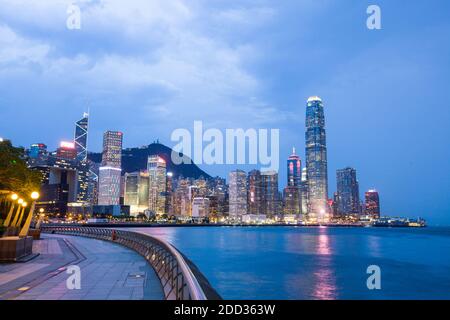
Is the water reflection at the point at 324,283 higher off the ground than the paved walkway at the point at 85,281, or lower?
lower

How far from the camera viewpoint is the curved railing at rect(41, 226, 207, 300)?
5.75 meters

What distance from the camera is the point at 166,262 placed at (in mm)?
11609

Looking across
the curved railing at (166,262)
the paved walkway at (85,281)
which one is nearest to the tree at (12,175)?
the paved walkway at (85,281)

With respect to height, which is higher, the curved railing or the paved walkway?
the curved railing

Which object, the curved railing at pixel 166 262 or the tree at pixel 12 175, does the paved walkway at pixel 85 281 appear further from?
the tree at pixel 12 175

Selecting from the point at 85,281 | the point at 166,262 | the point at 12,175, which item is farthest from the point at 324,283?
the point at 12,175

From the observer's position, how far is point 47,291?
9789 millimetres

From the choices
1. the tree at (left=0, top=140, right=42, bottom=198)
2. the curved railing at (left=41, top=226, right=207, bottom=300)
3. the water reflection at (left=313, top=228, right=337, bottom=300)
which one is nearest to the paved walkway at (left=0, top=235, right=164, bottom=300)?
the curved railing at (left=41, top=226, right=207, bottom=300)

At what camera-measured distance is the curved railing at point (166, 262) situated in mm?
5748

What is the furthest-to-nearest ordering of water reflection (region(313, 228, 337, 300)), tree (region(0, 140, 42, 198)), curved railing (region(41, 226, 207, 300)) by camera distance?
1. water reflection (region(313, 228, 337, 300))
2. tree (region(0, 140, 42, 198))
3. curved railing (region(41, 226, 207, 300))

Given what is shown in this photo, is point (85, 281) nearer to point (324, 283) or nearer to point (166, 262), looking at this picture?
point (166, 262)

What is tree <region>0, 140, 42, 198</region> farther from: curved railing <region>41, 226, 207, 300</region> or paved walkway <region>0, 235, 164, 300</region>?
curved railing <region>41, 226, 207, 300</region>
